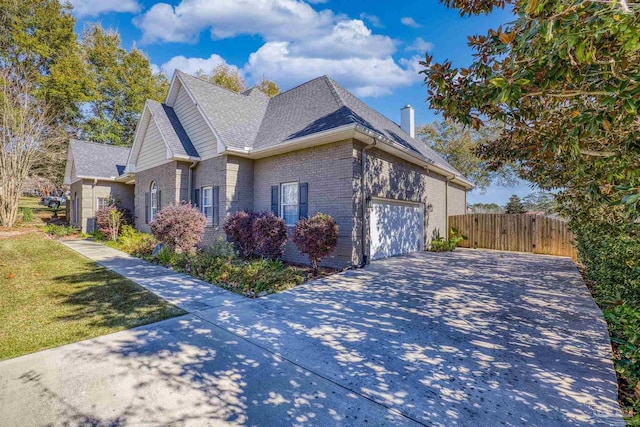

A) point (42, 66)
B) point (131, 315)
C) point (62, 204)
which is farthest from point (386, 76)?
point (62, 204)

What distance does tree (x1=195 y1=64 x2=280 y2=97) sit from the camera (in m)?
28.9

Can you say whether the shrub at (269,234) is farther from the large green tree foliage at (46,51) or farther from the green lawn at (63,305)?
the large green tree foliage at (46,51)

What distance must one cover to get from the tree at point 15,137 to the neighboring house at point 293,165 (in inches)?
400

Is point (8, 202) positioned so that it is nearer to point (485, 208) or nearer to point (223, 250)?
point (223, 250)

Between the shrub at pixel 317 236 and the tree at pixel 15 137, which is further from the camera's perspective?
the tree at pixel 15 137

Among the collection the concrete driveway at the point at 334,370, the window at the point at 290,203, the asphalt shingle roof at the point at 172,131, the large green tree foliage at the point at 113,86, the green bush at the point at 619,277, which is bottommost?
the concrete driveway at the point at 334,370

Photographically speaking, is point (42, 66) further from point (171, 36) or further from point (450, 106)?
point (450, 106)

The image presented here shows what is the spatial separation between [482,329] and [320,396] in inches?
121

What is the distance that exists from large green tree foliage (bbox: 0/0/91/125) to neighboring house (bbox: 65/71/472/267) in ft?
48.9

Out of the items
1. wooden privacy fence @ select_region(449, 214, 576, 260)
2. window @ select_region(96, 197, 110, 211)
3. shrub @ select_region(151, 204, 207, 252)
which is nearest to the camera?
shrub @ select_region(151, 204, 207, 252)

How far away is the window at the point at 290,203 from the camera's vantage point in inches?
419

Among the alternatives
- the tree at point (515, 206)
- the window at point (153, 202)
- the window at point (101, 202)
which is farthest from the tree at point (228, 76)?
the tree at point (515, 206)

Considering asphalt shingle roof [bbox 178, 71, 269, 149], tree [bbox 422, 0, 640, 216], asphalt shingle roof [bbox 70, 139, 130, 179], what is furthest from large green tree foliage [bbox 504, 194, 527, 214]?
asphalt shingle roof [bbox 70, 139, 130, 179]

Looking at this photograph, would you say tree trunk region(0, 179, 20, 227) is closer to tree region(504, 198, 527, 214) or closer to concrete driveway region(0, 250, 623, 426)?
concrete driveway region(0, 250, 623, 426)
